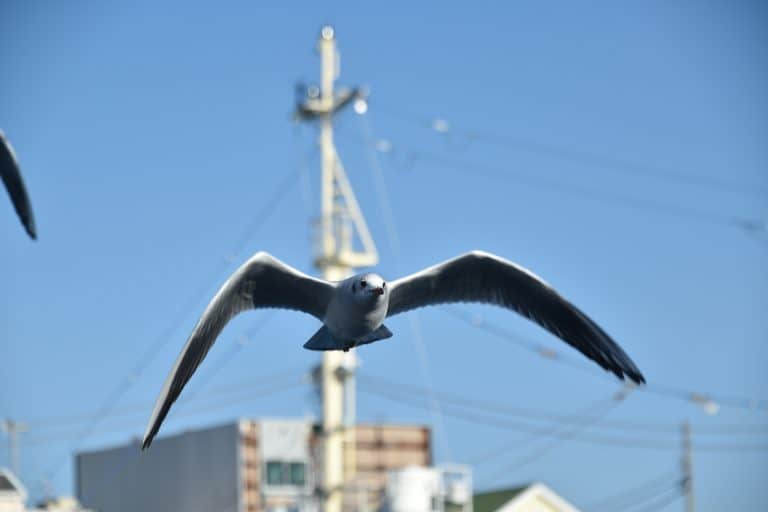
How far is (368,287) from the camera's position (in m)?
16.9

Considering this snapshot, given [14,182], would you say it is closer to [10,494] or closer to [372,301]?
[372,301]

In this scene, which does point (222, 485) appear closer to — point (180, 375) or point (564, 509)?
point (564, 509)

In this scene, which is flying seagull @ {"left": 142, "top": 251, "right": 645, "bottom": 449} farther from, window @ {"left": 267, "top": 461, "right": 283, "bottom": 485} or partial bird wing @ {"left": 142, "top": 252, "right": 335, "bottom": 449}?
window @ {"left": 267, "top": 461, "right": 283, "bottom": 485}

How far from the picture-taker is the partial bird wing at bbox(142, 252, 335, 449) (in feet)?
59.8

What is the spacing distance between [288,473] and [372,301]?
4530cm

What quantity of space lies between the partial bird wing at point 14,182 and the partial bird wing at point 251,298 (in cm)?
590

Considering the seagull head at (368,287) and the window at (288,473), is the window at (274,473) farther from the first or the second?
the seagull head at (368,287)

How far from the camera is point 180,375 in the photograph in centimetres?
1812

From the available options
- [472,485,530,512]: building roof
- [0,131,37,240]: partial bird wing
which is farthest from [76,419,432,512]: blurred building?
[0,131,37,240]: partial bird wing

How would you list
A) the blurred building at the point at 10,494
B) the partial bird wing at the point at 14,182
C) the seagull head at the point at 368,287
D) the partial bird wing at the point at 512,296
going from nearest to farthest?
the seagull head at the point at 368,287 < the partial bird wing at the point at 512,296 < the partial bird wing at the point at 14,182 < the blurred building at the point at 10,494

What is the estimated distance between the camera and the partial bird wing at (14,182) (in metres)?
24.0

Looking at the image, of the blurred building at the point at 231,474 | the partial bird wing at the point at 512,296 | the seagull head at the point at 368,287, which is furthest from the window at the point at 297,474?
the seagull head at the point at 368,287

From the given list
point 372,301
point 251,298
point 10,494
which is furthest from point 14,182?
point 10,494

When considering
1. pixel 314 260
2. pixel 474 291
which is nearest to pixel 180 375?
pixel 474 291
